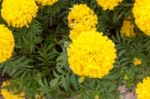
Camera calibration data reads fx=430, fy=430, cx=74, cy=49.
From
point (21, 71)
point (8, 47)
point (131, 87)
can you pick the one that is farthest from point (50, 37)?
point (131, 87)

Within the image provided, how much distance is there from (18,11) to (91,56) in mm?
538

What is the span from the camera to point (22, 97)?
261 centimetres

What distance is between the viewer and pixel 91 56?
2.08 meters

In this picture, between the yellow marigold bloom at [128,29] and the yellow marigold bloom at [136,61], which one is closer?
the yellow marigold bloom at [136,61]

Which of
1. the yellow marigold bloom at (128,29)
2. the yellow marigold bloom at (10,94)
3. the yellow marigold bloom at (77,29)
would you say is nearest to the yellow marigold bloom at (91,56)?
the yellow marigold bloom at (77,29)

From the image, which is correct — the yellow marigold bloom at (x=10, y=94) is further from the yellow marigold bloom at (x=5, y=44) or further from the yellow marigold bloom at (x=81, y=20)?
the yellow marigold bloom at (x=81, y=20)

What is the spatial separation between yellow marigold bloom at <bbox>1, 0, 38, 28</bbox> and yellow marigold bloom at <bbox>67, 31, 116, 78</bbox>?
409mm

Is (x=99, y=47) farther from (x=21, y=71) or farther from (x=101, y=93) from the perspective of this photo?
(x=21, y=71)

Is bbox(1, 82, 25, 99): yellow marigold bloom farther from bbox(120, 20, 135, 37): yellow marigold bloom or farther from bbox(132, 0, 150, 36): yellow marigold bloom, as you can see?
bbox(132, 0, 150, 36): yellow marigold bloom

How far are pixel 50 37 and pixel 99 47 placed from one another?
731 millimetres

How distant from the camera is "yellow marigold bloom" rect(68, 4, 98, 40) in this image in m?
2.41

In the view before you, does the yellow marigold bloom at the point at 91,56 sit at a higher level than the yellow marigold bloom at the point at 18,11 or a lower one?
lower

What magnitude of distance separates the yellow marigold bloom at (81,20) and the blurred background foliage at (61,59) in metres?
0.11

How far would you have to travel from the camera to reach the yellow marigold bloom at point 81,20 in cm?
241
